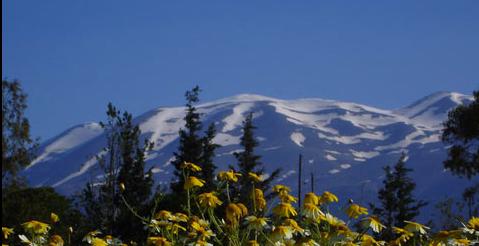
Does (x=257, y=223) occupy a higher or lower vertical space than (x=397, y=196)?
higher

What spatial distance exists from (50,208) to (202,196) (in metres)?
18.7

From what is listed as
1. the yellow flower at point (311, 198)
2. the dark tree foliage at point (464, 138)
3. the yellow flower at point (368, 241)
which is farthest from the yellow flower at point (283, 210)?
the dark tree foliage at point (464, 138)

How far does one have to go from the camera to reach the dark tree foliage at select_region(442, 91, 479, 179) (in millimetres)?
33031

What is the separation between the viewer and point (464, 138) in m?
34.0

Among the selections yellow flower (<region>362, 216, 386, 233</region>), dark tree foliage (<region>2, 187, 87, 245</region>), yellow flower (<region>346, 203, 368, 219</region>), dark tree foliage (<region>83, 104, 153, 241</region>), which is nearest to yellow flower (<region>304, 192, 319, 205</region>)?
yellow flower (<region>346, 203, 368, 219</region>)

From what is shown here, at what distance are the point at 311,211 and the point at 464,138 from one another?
97.1 ft

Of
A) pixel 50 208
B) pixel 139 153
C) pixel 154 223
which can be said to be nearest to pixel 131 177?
pixel 139 153

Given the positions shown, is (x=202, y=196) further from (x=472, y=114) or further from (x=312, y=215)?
(x=472, y=114)

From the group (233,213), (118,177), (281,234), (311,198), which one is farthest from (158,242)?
(118,177)

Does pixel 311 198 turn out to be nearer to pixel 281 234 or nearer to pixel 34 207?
pixel 281 234

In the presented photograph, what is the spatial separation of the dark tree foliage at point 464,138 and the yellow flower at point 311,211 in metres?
27.8

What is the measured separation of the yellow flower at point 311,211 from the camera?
5266 millimetres

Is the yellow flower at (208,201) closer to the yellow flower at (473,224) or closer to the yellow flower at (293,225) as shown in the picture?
the yellow flower at (293,225)

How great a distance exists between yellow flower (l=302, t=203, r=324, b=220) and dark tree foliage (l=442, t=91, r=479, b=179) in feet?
91.3
